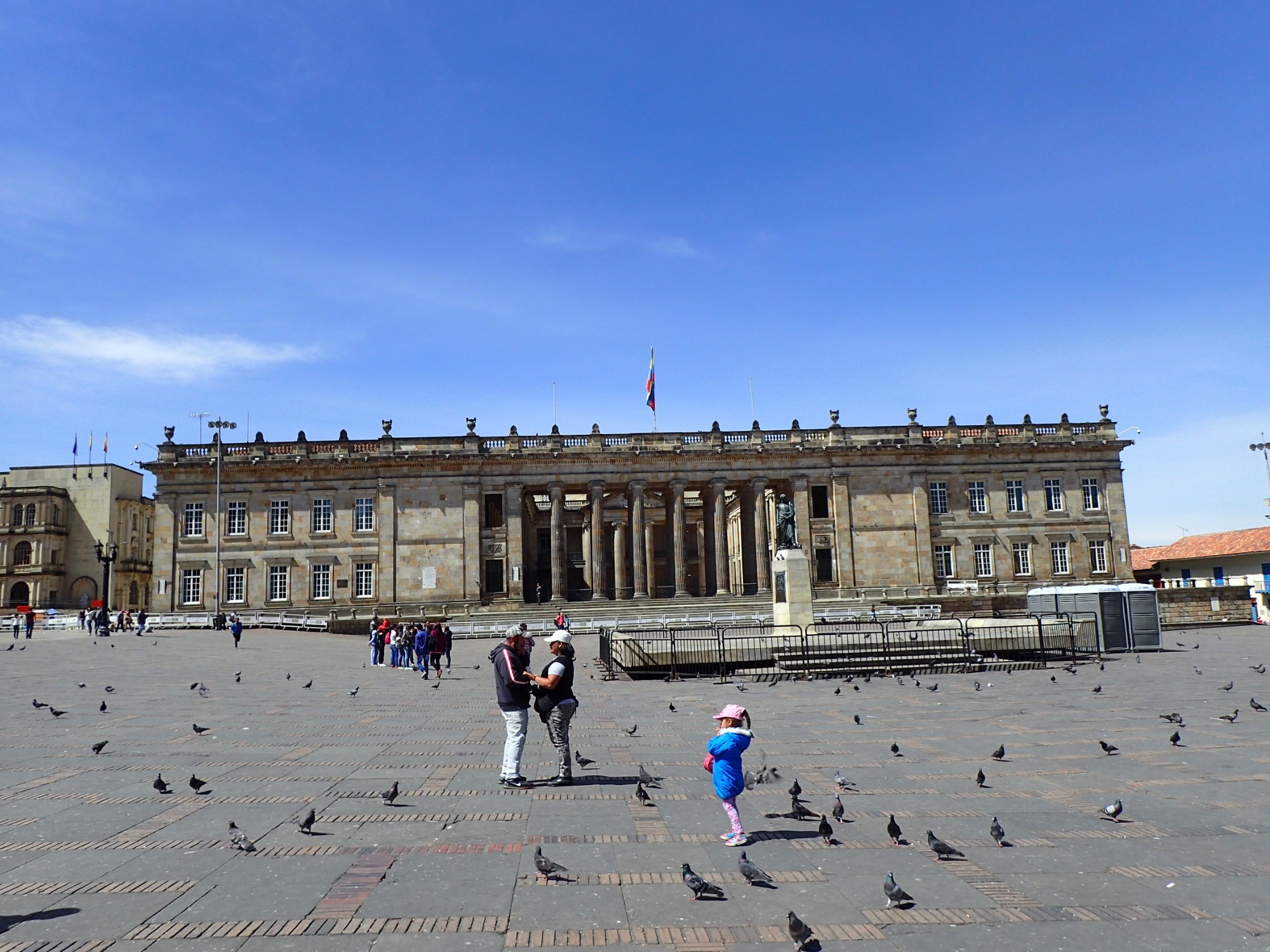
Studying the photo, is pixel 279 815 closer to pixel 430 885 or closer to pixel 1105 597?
pixel 430 885

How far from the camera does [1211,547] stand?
66.1 metres

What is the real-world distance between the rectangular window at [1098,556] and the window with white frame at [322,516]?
1938 inches

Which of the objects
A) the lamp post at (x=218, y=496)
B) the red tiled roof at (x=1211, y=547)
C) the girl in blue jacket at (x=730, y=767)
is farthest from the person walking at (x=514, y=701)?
the red tiled roof at (x=1211, y=547)

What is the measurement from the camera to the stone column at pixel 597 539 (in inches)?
2258

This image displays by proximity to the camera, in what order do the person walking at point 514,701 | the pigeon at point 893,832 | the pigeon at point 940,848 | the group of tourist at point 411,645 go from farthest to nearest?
the group of tourist at point 411,645 < the person walking at point 514,701 < the pigeon at point 893,832 < the pigeon at point 940,848

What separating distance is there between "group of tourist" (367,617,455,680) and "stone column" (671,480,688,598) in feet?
78.1

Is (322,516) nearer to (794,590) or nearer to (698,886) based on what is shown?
(794,590)

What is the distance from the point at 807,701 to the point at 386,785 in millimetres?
10421

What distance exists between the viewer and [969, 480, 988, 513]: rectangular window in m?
60.0

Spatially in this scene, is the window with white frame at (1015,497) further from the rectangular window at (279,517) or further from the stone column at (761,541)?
the rectangular window at (279,517)

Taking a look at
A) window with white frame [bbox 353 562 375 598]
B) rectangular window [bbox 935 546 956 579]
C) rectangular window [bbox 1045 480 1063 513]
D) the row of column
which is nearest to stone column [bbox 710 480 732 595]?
the row of column

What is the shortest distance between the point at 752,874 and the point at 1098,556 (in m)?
61.2

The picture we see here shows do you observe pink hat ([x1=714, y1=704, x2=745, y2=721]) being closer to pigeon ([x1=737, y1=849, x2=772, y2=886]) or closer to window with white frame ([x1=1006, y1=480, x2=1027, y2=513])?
pigeon ([x1=737, y1=849, x2=772, y2=886])

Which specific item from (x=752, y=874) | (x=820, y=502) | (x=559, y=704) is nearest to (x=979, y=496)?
(x=820, y=502)
